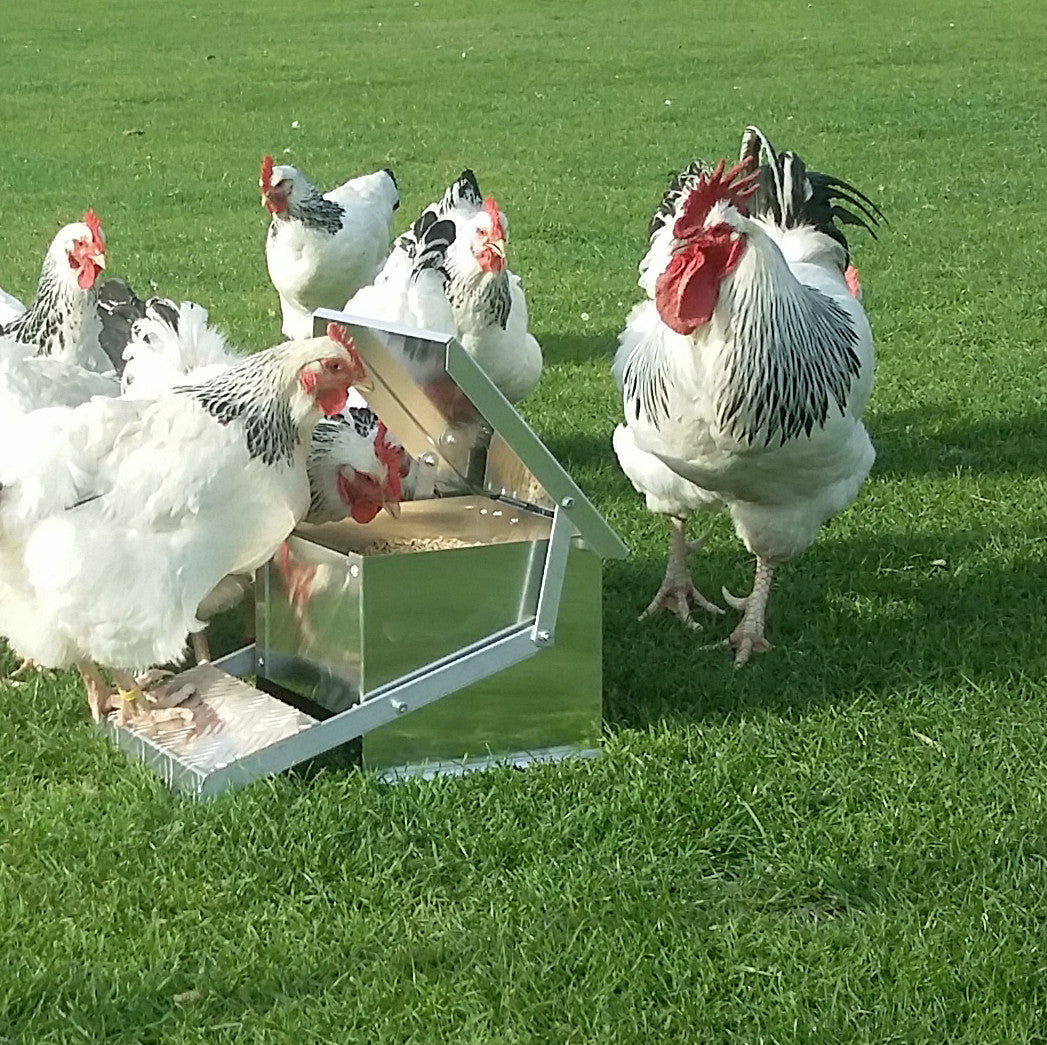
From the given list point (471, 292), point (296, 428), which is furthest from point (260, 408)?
point (471, 292)

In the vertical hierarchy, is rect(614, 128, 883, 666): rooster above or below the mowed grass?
above

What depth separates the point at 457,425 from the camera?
163 inches

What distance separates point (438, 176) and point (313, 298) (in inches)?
220

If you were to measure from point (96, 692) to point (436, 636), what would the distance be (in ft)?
3.32

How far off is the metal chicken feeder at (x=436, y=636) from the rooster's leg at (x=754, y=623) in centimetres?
86

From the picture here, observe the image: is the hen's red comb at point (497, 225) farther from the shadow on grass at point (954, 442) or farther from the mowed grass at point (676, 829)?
the shadow on grass at point (954, 442)

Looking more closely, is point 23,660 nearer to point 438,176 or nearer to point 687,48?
point 438,176

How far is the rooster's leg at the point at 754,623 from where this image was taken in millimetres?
4738

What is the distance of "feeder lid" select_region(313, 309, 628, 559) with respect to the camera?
12.2 ft

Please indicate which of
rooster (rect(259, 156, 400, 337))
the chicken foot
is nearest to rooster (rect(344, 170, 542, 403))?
rooster (rect(259, 156, 400, 337))

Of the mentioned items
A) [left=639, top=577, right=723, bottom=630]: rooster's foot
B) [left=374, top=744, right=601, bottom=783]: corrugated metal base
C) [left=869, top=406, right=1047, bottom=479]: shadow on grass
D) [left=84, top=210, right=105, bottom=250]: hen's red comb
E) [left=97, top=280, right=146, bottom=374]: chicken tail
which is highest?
[left=84, top=210, right=105, bottom=250]: hen's red comb

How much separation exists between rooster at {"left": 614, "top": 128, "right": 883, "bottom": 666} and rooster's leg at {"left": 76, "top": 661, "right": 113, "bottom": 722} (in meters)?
1.72

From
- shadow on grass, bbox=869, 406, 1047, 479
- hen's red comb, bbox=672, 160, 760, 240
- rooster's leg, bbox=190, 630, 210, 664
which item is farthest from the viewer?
shadow on grass, bbox=869, 406, 1047, 479

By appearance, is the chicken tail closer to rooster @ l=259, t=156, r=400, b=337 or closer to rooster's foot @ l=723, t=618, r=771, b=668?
rooster @ l=259, t=156, r=400, b=337
